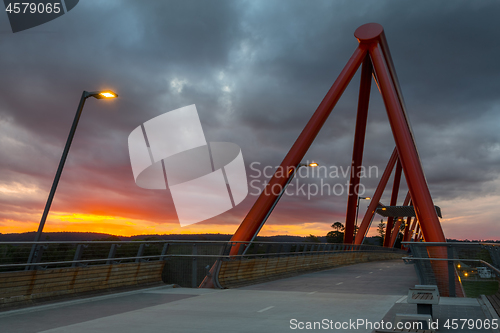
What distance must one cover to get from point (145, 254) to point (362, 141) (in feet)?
114

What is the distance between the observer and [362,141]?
1822 inches

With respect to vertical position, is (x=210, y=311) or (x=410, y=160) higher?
(x=410, y=160)

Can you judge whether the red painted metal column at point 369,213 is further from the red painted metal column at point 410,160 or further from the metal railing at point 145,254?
the metal railing at point 145,254

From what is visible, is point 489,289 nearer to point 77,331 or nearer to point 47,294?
point 77,331

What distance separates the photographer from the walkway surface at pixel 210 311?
8508mm

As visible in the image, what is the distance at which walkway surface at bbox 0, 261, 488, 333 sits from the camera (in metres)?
Result: 8.51

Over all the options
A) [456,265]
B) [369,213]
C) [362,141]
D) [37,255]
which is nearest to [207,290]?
[37,255]

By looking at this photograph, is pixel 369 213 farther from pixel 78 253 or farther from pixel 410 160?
pixel 78 253

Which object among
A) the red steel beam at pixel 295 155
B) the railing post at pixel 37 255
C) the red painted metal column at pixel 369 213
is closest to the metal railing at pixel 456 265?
the railing post at pixel 37 255

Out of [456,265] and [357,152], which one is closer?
[456,265]

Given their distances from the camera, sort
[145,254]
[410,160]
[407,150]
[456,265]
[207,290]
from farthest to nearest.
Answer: [407,150] < [410,160] < [145,254] < [207,290] < [456,265]

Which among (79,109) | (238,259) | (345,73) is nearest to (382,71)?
(345,73)

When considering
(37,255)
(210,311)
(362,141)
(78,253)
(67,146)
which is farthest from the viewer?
(362,141)

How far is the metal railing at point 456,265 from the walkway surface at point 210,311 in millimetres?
689
